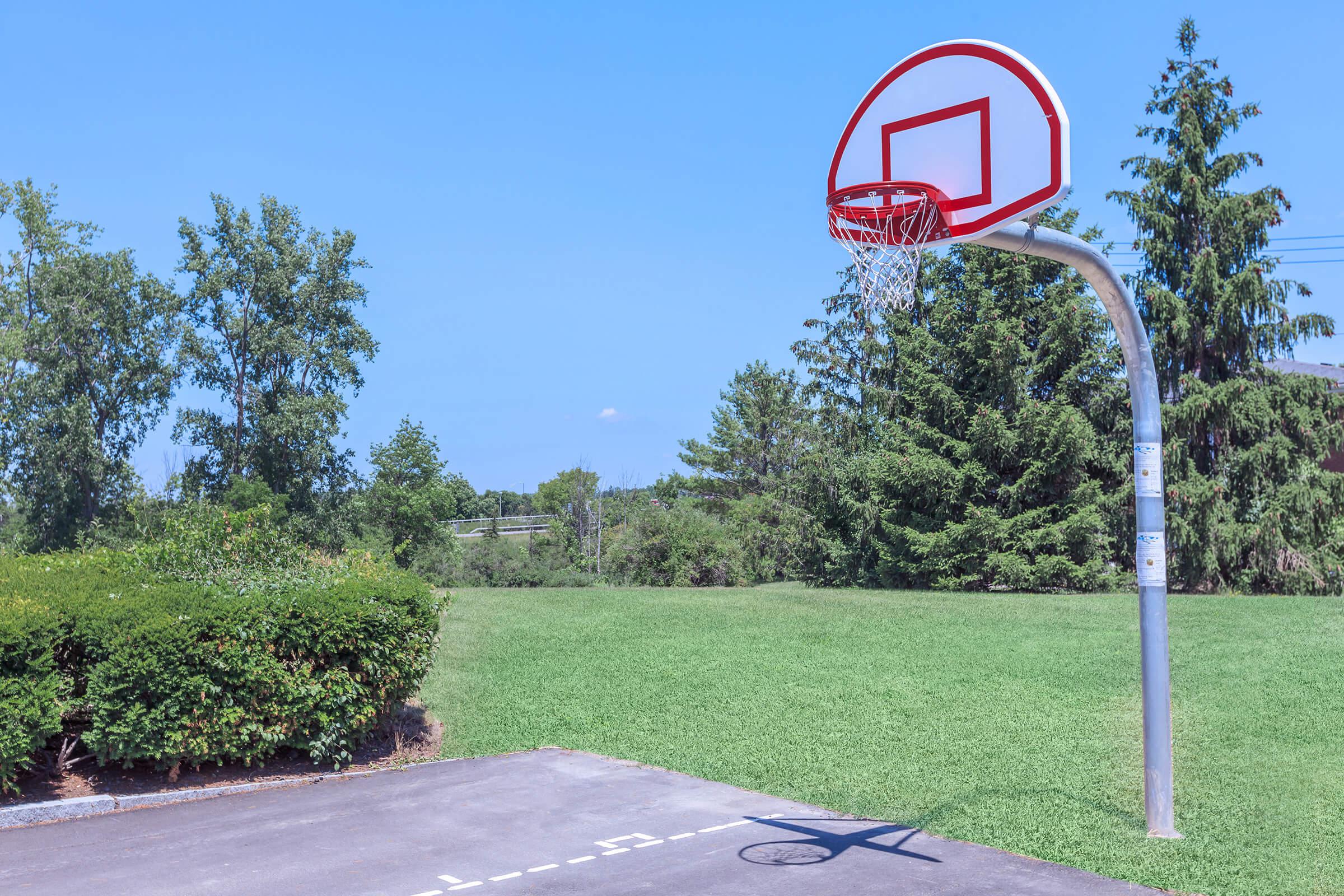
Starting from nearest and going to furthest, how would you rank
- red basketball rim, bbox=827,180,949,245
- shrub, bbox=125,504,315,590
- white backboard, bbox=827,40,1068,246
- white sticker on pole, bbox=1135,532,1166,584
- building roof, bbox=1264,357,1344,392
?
1. white backboard, bbox=827,40,1068,246
2. white sticker on pole, bbox=1135,532,1166,584
3. red basketball rim, bbox=827,180,949,245
4. shrub, bbox=125,504,315,590
5. building roof, bbox=1264,357,1344,392

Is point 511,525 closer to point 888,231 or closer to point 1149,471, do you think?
point 888,231

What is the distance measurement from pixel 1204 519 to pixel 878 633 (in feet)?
40.7

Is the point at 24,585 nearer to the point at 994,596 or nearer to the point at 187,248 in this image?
the point at 994,596

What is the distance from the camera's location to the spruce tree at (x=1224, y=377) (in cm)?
2384

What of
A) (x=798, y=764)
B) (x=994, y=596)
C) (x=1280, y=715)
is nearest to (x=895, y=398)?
(x=994, y=596)

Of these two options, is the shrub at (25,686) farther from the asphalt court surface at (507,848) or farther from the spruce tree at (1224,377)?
the spruce tree at (1224,377)

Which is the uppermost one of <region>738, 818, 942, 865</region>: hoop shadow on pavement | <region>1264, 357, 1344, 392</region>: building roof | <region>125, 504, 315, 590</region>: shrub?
<region>1264, 357, 1344, 392</region>: building roof

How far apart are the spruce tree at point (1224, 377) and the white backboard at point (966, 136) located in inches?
769

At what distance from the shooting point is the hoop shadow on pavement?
19.9 feet

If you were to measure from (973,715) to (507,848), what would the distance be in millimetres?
5440

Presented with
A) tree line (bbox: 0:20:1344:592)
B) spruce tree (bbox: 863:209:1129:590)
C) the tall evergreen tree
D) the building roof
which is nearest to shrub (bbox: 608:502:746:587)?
tree line (bbox: 0:20:1344:592)

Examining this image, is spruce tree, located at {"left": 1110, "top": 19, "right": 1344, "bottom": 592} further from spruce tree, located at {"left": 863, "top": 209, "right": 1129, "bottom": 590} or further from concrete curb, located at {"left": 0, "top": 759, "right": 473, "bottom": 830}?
concrete curb, located at {"left": 0, "top": 759, "right": 473, "bottom": 830}

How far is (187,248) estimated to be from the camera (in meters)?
41.1

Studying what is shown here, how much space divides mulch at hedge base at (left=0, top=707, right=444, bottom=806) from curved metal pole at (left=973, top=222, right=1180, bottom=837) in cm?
564
